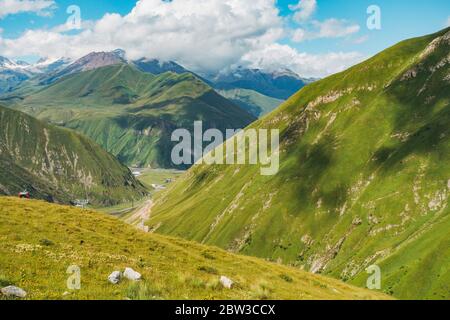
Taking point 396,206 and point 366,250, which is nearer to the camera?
point 366,250

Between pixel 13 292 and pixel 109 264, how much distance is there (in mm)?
9220

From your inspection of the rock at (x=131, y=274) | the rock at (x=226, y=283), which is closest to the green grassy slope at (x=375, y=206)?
the rock at (x=226, y=283)

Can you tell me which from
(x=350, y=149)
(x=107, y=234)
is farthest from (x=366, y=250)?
(x=107, y=234)

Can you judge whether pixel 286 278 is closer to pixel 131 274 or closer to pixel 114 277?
pixel 131 274

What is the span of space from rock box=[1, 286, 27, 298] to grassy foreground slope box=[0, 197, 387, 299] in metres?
0.46

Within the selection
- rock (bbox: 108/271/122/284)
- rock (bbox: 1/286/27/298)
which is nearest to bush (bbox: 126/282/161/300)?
rock (bbox: 108/271/122/284)

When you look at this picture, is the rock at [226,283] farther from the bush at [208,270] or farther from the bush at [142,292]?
the bush at [208,270]

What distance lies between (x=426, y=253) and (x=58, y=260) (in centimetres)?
9366

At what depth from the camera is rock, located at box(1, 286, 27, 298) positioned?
65.9 ft

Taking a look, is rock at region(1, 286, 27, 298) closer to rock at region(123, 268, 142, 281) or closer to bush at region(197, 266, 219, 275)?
rock at region(123, 268, 142, 281)

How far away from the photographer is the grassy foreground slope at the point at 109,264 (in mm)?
23328

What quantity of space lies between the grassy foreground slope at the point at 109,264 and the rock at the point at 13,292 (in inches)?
18.0
